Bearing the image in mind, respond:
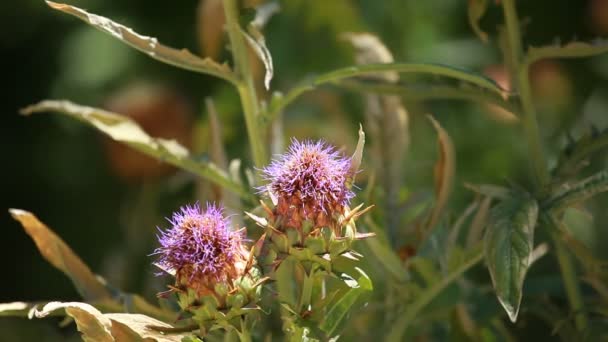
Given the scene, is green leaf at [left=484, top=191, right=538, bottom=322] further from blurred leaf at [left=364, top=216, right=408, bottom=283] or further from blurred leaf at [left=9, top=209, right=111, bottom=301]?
blurred leaf at [left=9, top=209, right=111, bottom=301]

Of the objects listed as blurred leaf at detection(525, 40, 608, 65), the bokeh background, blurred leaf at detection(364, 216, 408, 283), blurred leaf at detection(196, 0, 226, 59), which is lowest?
blurred leaf at detection(364, 216, 408, 283)

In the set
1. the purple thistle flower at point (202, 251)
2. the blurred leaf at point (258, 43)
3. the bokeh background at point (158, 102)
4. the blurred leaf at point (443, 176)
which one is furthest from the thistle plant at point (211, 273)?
the bokeh background at point (158, 102)

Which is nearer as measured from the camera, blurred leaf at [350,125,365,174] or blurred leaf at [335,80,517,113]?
blurred leaf at [350,125,365,174]

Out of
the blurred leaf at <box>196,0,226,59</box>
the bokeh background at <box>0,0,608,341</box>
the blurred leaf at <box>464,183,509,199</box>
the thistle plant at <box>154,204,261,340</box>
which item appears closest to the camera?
the thistle plant at <box>154,204,261,340</box>

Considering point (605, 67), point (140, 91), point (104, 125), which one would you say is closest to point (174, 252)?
point (104, 125)

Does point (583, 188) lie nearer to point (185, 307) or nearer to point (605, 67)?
point (185, 307)

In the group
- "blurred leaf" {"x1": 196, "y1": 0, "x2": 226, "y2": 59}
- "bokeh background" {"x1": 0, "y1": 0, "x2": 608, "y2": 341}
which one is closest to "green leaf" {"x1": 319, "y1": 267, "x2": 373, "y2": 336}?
"blurred leaf" {"x1": 196, "y1": 0, "x2": 226, "y2": 59}

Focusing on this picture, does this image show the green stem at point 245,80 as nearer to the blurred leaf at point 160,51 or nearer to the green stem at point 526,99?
the blurred leaf at point 160,51
